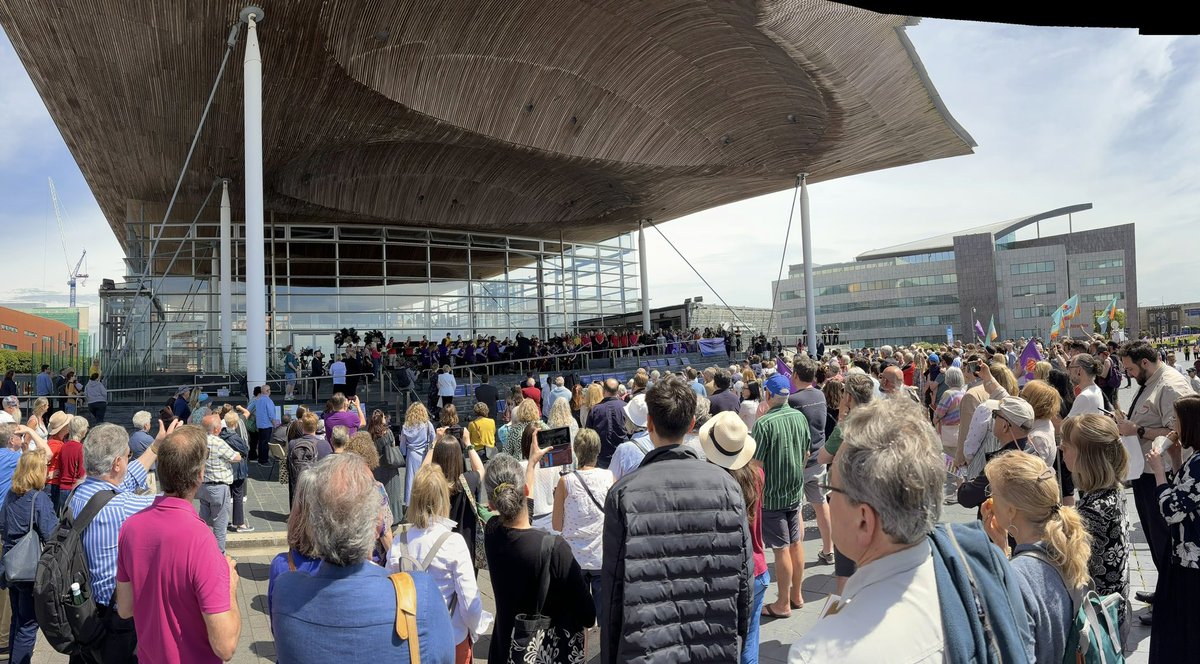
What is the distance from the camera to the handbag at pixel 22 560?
15.1 ft

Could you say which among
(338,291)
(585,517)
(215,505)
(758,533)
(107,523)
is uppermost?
(338,291)

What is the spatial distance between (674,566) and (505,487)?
990 mm

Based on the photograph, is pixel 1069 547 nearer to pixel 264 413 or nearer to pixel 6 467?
pixel 6 467

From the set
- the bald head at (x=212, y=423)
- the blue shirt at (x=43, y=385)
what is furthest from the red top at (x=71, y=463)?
the blue shirt at (x=43, y=385)

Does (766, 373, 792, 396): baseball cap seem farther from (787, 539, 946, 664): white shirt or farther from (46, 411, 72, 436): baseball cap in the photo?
(46, 411, 72, 436): baseball cap

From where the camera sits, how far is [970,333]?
91.9 meters

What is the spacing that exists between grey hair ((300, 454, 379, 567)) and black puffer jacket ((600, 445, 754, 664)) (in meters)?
1.05

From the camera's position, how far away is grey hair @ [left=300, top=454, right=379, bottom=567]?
2289 mm

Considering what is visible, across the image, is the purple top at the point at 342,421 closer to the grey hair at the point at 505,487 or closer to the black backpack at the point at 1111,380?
the grey hair at the point at 505,487

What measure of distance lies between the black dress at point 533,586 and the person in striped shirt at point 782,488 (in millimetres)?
2385

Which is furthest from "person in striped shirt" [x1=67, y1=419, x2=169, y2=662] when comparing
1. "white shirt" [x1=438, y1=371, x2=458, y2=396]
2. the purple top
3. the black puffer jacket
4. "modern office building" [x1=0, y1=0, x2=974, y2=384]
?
"modern office building" [x1=0, y1=0, x2=974, y2=384]

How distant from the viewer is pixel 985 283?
88.9 metres

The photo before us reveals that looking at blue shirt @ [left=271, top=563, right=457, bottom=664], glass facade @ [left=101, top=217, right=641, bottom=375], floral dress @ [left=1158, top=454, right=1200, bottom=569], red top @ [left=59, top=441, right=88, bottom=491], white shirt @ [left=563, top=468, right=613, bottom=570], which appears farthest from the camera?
glass facade @ [left=101, top=217, right=641, bottom=375]

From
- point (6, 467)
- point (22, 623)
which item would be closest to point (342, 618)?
point (22, 623)
